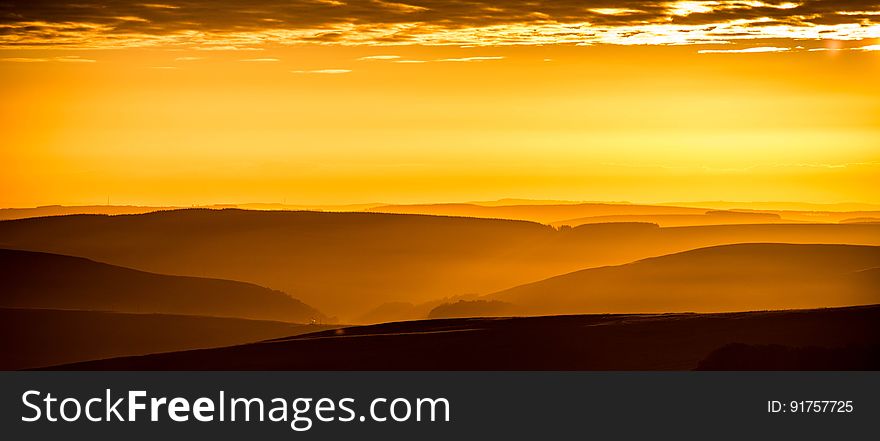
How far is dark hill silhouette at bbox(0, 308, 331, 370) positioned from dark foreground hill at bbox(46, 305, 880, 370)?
33.1 metres

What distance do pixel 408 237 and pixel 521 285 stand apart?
2338 cm

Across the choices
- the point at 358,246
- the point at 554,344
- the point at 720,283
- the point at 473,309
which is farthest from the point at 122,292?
the point at 554,344

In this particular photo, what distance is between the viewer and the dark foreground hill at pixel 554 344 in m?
26.5

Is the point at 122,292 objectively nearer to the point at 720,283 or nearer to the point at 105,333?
the point at 105,333

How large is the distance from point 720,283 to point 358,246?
53553 millimetres

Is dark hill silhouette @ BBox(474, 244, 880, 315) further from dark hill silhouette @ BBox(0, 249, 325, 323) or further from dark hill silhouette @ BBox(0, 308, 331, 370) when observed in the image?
dark hill silhouette @ BBox(0, 308, 331, 370)

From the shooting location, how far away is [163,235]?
135375 mm

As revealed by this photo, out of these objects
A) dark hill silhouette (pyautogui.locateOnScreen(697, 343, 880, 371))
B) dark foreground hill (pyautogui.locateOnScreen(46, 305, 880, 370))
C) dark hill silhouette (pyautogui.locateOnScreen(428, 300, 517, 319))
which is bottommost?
dark hill silhouette (pyautogui.locateOnScreen(428, 300, 517, 319))

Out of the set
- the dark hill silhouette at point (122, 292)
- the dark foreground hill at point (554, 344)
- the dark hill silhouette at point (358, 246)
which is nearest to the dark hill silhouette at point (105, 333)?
the dark hill silhouette at point (122, 292)

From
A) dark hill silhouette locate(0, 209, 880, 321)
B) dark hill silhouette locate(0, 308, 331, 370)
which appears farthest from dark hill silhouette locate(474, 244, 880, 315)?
dark hill silhouette locate(0, 308, 331, 370)

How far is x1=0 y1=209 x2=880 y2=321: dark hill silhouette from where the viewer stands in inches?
5017

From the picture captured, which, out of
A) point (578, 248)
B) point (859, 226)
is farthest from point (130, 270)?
point (859, 226)

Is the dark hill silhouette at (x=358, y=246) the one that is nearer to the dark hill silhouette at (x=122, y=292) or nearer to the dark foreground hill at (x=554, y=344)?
the dark hill silhouette at (x=122, y=292)

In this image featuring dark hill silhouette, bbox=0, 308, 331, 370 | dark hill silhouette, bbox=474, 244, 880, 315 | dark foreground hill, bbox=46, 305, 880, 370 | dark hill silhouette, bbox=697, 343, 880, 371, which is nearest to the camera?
dark hill silhouette, bbox=697, 343, 880, 371
